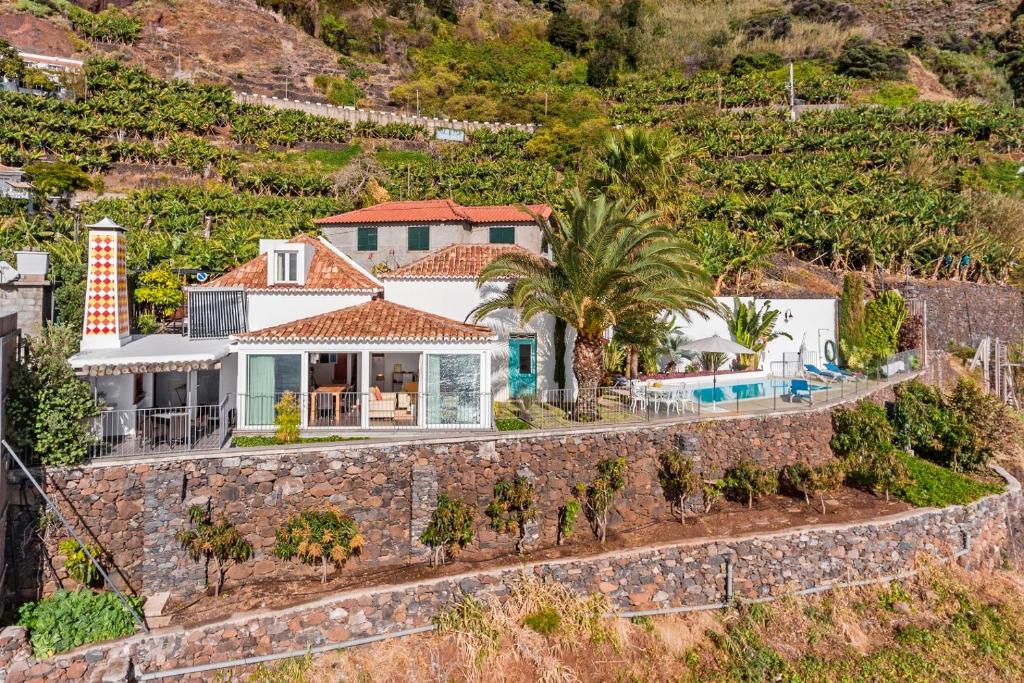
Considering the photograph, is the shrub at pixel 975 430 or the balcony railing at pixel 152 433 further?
the shrub at pixel 975 430

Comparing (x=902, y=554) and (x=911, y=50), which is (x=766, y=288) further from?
(x=911, y=50)

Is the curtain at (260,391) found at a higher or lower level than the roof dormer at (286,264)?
lower

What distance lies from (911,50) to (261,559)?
10040cm

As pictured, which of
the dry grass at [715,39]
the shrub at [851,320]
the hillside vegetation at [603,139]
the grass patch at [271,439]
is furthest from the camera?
the dry grass at [715,39]

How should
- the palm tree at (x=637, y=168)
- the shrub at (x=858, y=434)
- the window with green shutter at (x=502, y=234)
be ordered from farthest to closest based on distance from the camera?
the palm tree at (x=637, y=168) → the window with green shutter at (x=502, y=234) → the shrub at (x=858, y=434)

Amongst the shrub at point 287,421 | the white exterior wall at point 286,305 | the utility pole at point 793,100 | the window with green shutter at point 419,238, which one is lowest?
the shrub at point 287,421

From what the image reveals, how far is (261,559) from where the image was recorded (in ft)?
41.5

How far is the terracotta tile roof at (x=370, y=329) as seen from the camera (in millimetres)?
14742

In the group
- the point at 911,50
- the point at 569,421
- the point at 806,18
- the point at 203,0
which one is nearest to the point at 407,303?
the point at 569,421

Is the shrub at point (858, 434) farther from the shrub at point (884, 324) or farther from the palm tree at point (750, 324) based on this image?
the shrub at point (884, 324)

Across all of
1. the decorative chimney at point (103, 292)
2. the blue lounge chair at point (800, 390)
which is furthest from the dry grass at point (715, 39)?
the decorative chimney at point (103, 292)

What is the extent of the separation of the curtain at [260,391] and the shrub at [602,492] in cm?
847

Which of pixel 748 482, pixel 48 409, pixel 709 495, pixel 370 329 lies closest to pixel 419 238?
pixel 370 329

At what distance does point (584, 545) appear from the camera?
1405 cm
